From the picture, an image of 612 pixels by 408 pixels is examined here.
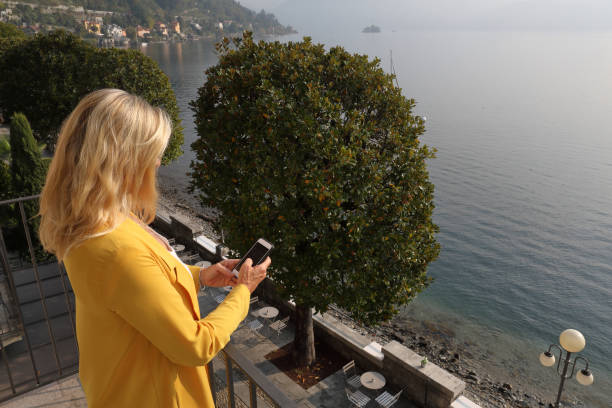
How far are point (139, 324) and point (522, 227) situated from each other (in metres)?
33.6

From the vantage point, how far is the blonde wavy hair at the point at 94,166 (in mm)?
1610

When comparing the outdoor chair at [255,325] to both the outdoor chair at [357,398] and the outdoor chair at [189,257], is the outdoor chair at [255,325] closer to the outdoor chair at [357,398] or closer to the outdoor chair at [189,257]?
the outdoor chair at [357,398]

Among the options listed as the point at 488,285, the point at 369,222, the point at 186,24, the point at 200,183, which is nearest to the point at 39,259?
the point at 200,183

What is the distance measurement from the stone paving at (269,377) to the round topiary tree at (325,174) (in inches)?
98.7

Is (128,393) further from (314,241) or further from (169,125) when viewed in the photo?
(314,241)

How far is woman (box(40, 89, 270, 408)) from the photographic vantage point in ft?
5.24

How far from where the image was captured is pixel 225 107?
927 cm

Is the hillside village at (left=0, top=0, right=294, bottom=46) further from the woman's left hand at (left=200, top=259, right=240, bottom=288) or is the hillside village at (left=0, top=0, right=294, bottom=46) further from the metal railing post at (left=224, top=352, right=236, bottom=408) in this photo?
the metal railing post at (left=224, top=352, right=236, bottom=408)

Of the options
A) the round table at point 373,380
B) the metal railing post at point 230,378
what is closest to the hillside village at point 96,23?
the round table at point 373,380

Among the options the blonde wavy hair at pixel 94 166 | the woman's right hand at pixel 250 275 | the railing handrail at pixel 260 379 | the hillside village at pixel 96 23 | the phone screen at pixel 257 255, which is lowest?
the railing handrail at pixel 260 379

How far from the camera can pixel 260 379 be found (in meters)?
1.91

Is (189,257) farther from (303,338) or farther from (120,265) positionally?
(120,265)

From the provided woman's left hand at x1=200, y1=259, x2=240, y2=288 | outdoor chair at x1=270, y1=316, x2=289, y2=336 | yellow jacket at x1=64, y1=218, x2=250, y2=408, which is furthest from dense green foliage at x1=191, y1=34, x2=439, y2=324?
yellow jacket at x1=64, y1=218, x2=250, y2=408

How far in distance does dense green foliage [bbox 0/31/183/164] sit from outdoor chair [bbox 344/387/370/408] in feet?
48.5
